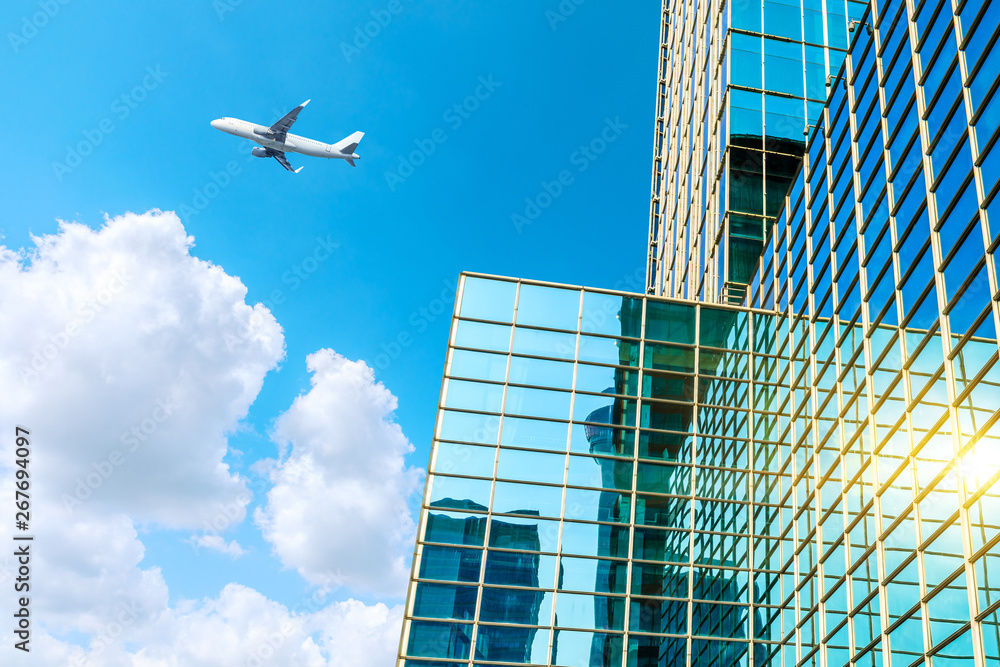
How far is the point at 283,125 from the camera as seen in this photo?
8200 centimetres

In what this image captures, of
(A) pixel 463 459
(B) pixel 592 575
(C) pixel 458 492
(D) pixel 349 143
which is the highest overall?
(D) pixel 349 143

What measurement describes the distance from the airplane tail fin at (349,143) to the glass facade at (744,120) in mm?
57667

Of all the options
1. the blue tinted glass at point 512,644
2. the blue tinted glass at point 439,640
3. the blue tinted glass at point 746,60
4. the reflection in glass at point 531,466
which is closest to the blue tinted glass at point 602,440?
the reflection in glass at point 531,466

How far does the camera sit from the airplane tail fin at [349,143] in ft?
310

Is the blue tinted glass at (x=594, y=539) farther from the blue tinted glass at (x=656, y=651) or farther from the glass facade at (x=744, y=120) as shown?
the glass facade at (x=744, y=120)

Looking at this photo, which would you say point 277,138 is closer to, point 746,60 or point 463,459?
point 746,60

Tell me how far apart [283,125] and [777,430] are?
214 feet

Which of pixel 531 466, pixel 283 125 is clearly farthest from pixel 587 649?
pixel 283 125

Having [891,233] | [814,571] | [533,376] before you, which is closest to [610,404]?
[533,376]

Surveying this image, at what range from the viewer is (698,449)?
27703mm

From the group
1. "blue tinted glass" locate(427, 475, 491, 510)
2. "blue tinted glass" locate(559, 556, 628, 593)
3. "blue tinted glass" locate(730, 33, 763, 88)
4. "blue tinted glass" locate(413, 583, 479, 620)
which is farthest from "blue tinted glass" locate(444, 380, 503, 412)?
"blue tinted glass" locate(730, 33, 763, 88)

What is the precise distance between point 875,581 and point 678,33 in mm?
37090

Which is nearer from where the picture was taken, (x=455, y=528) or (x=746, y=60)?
(x=455, y=528)

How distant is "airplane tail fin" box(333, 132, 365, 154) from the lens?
94531mm
